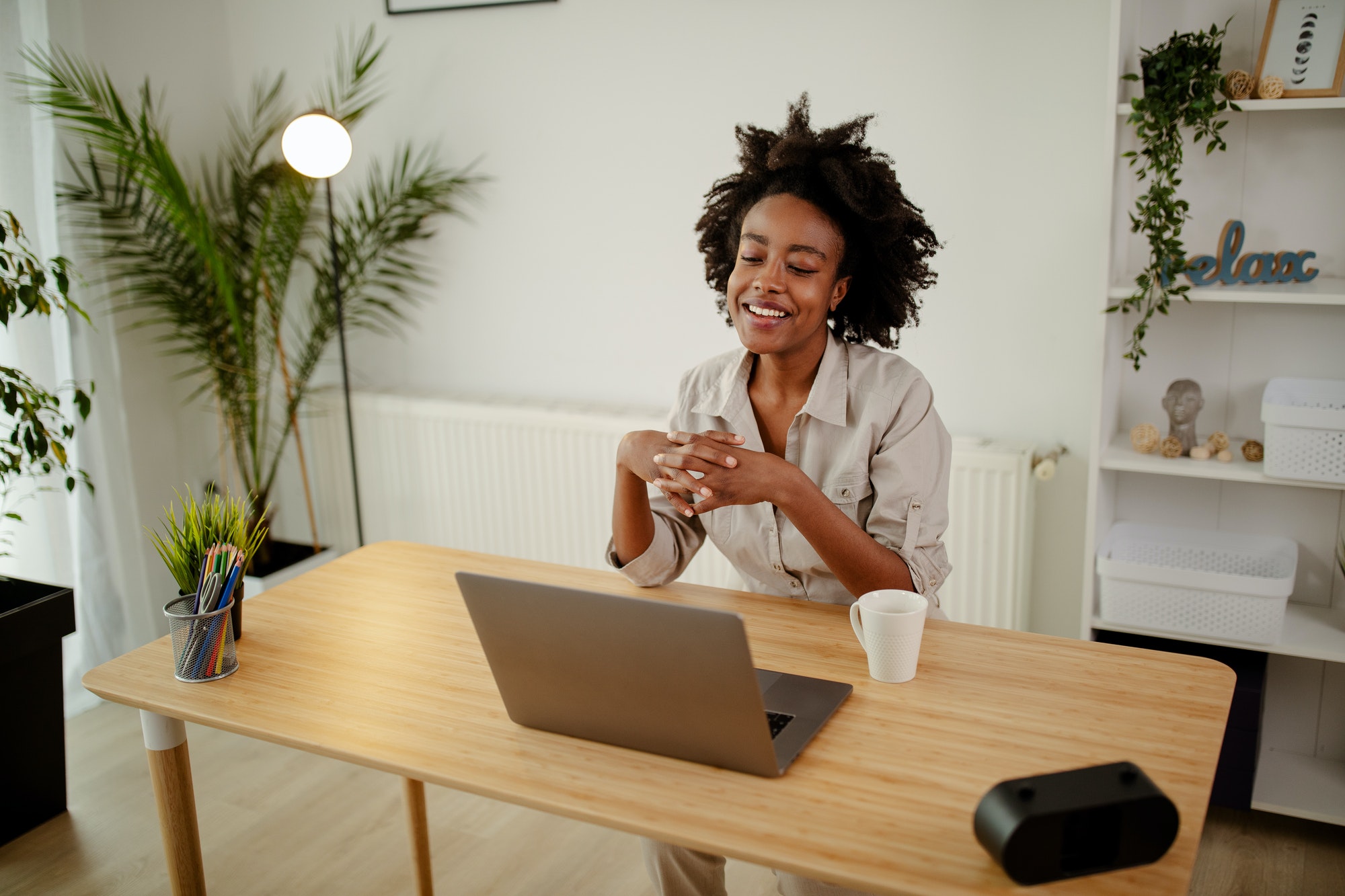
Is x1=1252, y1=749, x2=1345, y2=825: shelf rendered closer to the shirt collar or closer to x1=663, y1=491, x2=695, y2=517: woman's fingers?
the shirt collar

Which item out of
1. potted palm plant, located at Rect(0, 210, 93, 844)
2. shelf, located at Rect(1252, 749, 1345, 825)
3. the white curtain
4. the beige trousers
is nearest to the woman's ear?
the beige trousers

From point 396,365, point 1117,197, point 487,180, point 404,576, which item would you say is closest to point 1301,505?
point 1117,197

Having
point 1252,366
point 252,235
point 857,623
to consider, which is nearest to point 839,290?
point 857,623

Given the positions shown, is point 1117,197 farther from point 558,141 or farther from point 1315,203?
point 558,141

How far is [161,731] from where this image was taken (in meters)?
1.44

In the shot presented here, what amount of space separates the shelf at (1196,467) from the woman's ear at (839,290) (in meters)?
0.87

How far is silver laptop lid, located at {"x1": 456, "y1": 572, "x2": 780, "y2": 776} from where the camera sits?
109cm

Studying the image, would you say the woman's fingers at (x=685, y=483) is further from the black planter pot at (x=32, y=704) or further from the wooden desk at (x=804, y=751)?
the black planter pot at (x=32, y=704)

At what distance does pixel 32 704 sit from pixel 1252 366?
9.58ft

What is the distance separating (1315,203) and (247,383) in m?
2.93

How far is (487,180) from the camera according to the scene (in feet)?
10.5

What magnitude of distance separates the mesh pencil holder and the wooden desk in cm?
3

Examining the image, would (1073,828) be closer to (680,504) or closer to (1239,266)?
(680,504)

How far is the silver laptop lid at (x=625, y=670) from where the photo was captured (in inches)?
43.0
